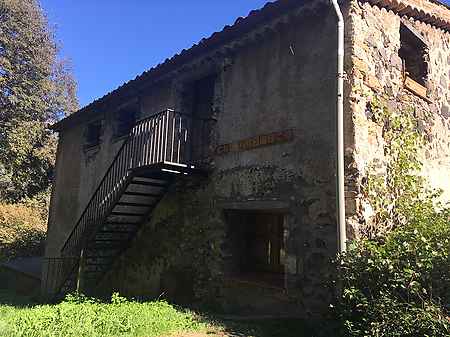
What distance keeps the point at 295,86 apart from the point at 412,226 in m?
2.96

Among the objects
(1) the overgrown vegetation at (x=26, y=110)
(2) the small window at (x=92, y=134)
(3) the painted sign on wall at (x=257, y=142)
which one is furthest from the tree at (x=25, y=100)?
(3) the painted sign on wall at (x=257, y=142)

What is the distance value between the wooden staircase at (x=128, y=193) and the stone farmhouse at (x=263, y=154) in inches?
1.5

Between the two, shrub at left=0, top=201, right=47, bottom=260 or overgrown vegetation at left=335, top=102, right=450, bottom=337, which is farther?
shrub at left=0, top=201, right=47, bottom=260

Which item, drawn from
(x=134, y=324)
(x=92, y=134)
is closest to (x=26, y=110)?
(x=92, y=134)

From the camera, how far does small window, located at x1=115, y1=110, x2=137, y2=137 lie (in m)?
11.4

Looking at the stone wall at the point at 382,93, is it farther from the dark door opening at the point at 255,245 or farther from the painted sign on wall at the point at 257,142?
the dark door opening at the point at 255,245

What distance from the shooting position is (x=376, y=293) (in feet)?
15.8

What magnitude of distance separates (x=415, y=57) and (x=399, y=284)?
5.51 metres

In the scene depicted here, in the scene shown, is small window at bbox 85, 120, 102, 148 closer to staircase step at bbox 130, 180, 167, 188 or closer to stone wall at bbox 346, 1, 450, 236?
staircase step at bbox 130, 180, 167, 188

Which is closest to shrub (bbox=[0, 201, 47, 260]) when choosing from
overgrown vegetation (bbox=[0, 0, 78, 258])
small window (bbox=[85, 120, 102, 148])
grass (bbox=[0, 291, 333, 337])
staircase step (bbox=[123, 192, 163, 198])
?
overgrown vegetation (bbox=[0, 0, 78, 258])

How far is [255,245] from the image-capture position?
25.7 feet

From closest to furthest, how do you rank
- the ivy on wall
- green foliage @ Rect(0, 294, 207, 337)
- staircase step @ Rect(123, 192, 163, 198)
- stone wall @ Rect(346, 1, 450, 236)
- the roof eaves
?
green foliage @ Rect(0, 294, 207, 337) → stone wall @ Rect(346, 1, 450, 236) → the ivy on wall → the roof eaves → staircase step @ Rect(123, 192, 163, 198)

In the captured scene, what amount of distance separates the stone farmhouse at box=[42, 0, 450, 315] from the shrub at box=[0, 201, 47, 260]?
318 inches

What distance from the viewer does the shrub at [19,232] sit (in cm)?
1662
